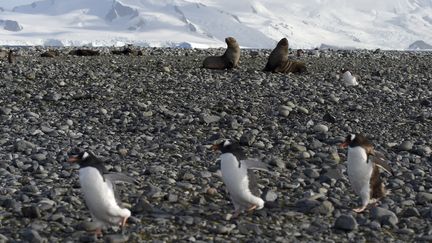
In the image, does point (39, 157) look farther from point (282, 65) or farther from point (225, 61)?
point (225, 61)

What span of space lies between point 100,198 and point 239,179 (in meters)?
1.18

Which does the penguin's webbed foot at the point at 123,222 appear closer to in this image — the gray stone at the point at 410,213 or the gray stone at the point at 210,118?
the gray stone at the point at 410,213

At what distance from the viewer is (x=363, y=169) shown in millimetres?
5898

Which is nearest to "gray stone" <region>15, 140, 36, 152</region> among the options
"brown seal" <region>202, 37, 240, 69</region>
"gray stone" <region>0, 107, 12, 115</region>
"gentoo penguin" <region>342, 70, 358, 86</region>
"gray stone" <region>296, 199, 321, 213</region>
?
"gray stone" <region>0, 107, 12, 115</region>

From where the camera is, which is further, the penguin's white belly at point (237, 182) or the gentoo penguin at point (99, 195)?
the penguin's white belly at point (237, 182)

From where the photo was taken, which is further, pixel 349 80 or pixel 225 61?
pixel 225 61

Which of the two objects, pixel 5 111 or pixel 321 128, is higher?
pixel 321 128

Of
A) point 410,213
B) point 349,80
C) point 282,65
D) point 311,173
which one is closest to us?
point 410,213

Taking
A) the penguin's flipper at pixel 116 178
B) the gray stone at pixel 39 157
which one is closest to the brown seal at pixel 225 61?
the gray stone at pixel 39 157

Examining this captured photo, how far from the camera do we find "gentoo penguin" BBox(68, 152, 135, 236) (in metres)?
4.97

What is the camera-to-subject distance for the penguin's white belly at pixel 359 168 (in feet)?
19.3

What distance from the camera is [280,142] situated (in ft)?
27.7

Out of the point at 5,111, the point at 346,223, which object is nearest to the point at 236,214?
the point at 346,223

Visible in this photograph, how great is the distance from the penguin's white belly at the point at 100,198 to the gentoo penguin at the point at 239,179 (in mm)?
975
